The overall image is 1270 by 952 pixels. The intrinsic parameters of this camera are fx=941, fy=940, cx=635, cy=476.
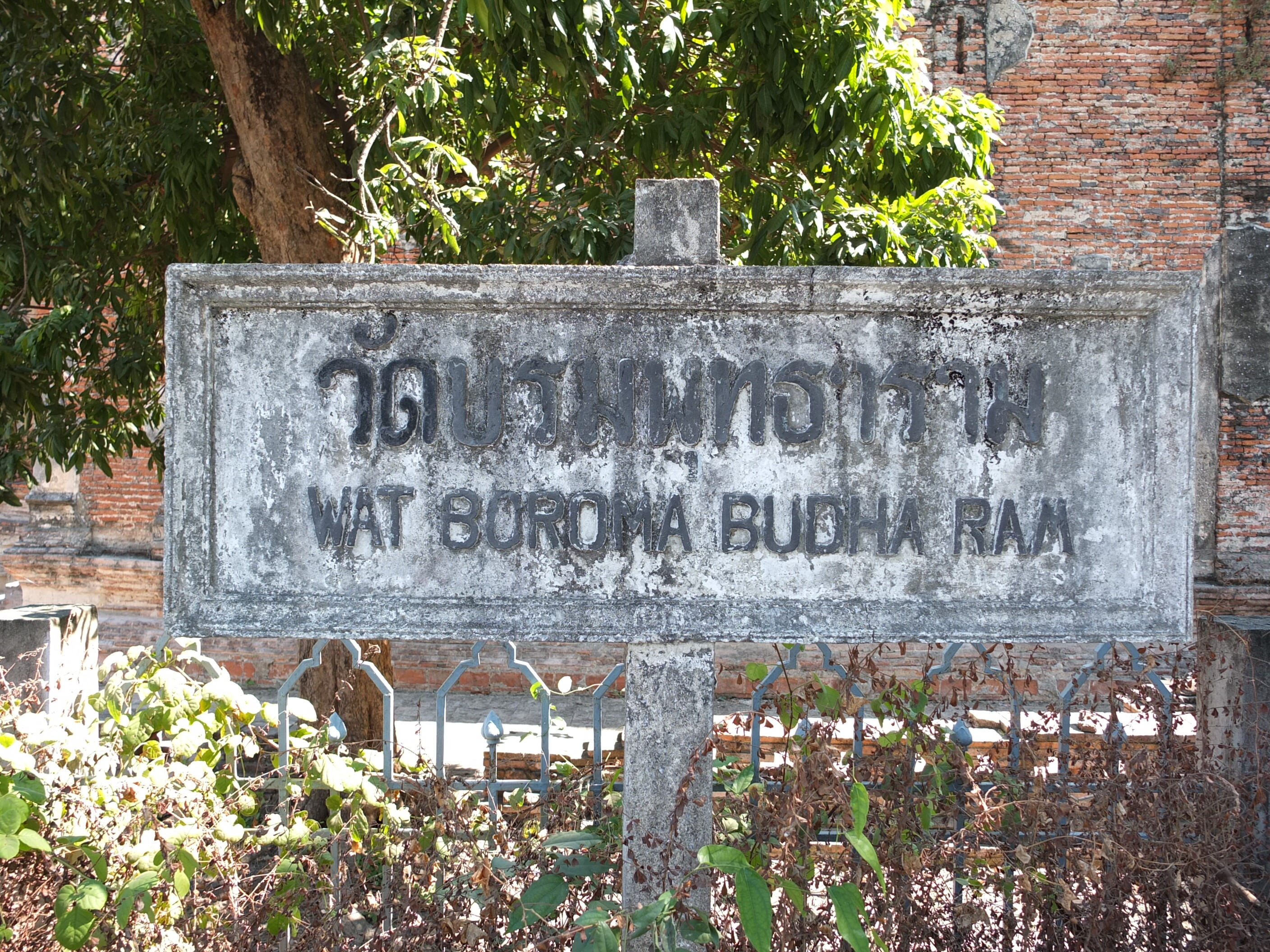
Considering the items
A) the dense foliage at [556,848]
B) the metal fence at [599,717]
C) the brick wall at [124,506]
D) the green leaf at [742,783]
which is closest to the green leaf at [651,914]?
the dense foliage at [556,848]

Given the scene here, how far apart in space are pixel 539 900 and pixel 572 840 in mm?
174

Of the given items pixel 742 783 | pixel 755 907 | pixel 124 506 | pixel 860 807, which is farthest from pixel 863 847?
pixel 124 506

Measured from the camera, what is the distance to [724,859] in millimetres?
1663

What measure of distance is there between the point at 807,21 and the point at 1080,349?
82.8 inches

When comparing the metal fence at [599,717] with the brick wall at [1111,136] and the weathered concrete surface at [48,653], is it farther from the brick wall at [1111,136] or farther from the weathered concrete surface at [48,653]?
the brick wall at [1111,136]

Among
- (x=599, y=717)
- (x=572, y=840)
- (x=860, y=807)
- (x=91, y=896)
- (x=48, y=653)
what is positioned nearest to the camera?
(x=860, y=807)

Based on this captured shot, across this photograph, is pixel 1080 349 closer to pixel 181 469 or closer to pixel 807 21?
pixel 181 469

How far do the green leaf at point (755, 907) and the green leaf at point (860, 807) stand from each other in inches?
7.6

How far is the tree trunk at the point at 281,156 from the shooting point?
3.84 meters

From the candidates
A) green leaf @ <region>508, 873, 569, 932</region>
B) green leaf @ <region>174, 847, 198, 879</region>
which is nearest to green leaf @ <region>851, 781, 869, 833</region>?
green leaf @ <region>508, 873, 569, 932</region>

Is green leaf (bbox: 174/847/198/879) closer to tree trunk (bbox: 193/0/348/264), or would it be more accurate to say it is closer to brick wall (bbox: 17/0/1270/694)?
tree trunk (bbox: 193/0/348/264)

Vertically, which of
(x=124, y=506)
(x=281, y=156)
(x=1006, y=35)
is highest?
(x=1006, y=35)

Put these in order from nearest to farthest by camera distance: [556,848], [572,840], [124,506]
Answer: [572,840] < [556,848] < [124,506]

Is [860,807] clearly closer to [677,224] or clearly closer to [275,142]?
[677,224]
